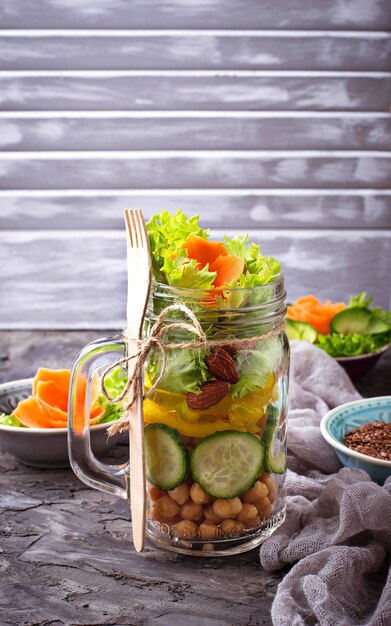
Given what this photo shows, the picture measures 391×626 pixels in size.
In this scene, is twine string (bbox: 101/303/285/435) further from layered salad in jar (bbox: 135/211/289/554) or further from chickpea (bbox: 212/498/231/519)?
chickpea (bbox: 212/498/231/519)

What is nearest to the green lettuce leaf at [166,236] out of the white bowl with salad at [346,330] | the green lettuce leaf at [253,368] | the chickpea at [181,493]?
the green lettuce leaf at [253,368]

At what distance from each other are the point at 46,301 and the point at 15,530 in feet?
6.57

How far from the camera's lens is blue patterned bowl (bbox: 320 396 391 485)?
1005 millimetres

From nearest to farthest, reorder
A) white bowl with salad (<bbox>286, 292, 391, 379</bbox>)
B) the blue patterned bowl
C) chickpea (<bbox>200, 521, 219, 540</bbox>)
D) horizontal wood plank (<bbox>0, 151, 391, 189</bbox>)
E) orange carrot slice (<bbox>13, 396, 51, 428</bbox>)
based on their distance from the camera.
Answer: chickpea (<bbox>200, 521, 219, 540</bbox>)
the blue patterned bowl
orange carrot slice (<bbox>13, 396, 51, 428</bbox>)
white bowl with salad (<bbox>286, 292, 391, 379</bbox>)
horizontal wood plank (<bbox>0, 151, 391, 189</bbox>)

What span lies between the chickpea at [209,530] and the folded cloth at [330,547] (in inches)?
2.2

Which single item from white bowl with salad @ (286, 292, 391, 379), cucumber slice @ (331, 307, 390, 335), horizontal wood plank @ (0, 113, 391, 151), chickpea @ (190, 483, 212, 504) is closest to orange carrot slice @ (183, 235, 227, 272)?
chickpea @ (190, 483, 212, 504)

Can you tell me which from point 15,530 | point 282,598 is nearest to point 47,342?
point 15,530

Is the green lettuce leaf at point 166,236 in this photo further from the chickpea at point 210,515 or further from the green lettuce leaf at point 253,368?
the chickpea at point 210,515

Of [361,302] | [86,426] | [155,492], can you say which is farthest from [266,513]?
[361,302]

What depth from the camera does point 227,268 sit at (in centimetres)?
89

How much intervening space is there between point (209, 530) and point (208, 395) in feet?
0.54

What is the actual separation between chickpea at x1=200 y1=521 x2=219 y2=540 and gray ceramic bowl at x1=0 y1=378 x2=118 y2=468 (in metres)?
0.26

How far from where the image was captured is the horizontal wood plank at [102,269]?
2.83m

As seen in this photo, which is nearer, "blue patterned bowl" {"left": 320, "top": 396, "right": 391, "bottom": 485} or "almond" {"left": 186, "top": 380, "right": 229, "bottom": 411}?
"almond" {"left": 186, "top": 380, "right": 229, "bottom": 411}
